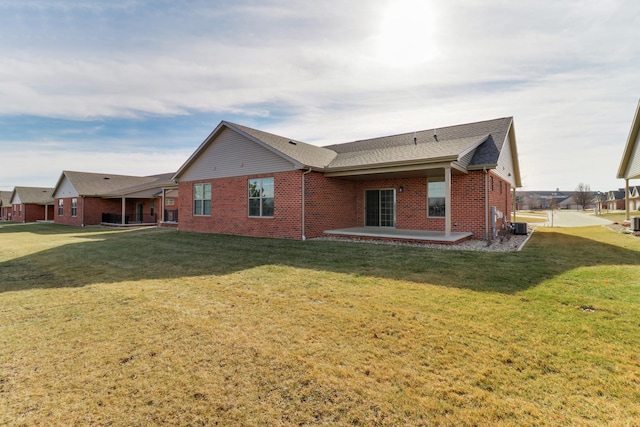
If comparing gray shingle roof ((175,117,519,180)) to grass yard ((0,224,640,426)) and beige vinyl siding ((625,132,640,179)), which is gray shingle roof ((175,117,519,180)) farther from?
beige vinyl siding ((625,132,640,179))

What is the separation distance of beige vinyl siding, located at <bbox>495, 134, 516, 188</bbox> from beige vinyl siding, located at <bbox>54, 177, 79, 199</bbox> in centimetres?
3297

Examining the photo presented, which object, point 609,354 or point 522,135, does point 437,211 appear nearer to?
point 522,135

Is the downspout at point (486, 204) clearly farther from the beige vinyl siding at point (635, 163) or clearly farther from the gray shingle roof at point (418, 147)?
the beige vinyl siding at point (635, 163)

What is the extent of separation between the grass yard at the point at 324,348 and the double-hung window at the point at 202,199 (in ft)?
32.8

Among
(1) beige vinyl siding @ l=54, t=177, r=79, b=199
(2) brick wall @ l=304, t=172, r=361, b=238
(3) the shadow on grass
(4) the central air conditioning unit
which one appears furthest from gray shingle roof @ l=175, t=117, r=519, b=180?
(1) beige vinyl siding @ l=54, t=177, r=79, b=199

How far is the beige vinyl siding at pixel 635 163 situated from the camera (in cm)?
1493

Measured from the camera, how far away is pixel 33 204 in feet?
131

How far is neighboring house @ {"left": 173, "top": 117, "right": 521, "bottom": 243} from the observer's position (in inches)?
449

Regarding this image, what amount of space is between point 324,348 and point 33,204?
53.5m

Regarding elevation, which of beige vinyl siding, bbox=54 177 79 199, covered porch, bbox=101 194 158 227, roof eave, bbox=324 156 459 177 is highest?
beige vinyl siding, bbox=54 177 79 199

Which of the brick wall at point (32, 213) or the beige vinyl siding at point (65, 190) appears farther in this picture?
the brick wall at point (32, 213)

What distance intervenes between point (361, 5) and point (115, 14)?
7.26 m

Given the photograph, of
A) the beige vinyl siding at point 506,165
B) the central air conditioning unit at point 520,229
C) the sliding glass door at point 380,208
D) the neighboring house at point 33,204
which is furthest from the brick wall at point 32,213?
the central air conditioning unit at point 520,229

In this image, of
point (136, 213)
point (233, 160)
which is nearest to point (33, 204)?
point (136, 213)
